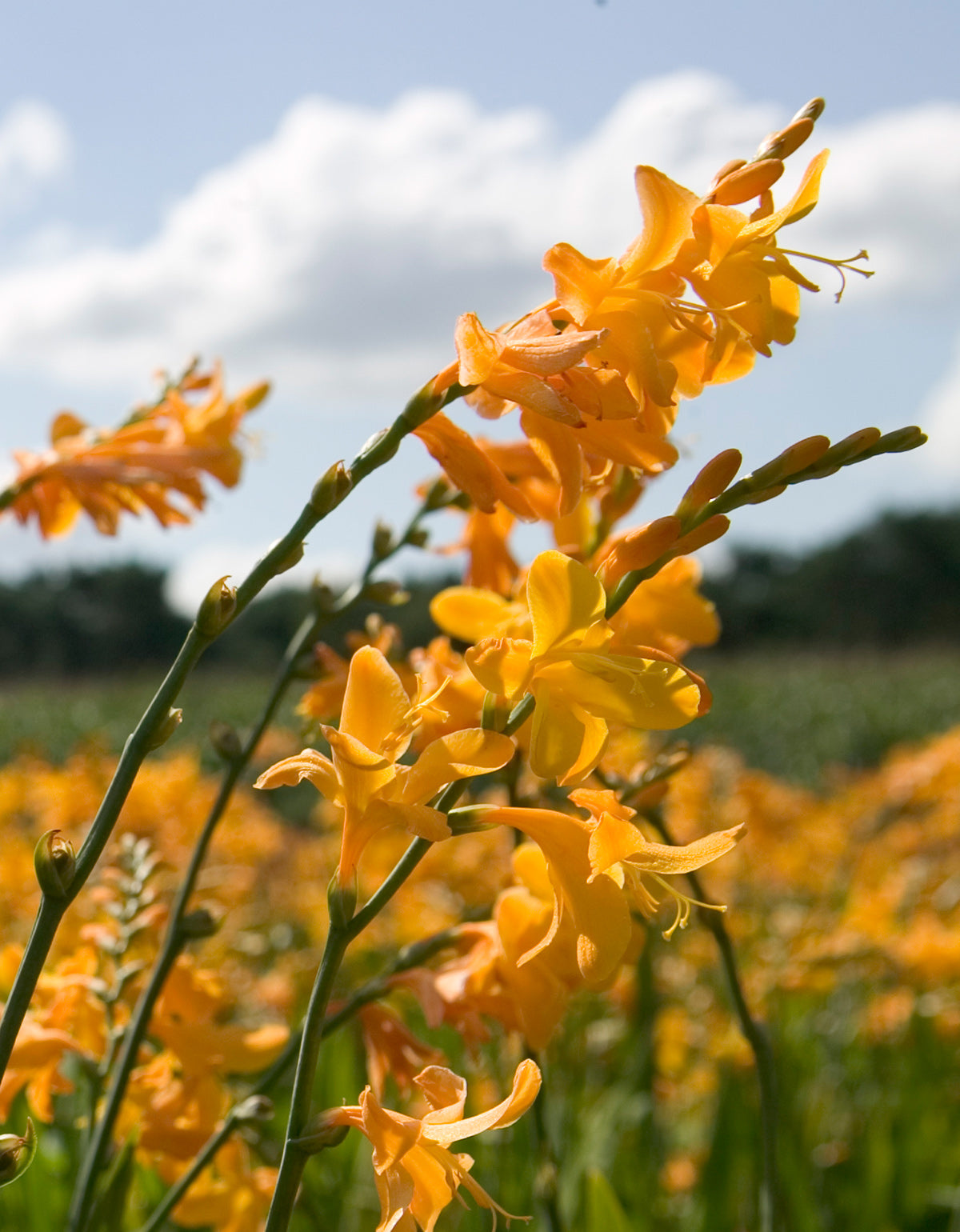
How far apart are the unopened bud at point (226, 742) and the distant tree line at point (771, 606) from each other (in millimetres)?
27265

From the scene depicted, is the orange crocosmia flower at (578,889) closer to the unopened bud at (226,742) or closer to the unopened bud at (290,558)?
the unopened bud at (290,558)

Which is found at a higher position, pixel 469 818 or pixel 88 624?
pixel 88 624

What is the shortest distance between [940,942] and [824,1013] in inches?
34.0

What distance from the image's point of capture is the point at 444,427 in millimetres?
733

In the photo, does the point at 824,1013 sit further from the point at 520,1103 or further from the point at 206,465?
the point at 520,1103

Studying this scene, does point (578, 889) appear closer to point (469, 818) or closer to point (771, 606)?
point (469, 818)

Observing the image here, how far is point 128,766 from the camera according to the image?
59 centimetres

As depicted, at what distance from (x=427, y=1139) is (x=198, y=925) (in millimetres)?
373

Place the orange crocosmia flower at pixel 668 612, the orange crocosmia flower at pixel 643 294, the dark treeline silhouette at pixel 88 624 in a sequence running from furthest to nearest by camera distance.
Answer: the dark treeline silhouette at pixel 88 624 < the orange crocosmia flower at pixel 668 612 < the orange crocosmia flower at pixel 643 294

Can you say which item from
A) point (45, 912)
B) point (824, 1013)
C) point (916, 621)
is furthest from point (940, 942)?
point (916, 621)

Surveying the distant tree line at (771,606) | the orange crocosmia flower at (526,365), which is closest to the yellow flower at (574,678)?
the orange crocosmia flower at (526,365)

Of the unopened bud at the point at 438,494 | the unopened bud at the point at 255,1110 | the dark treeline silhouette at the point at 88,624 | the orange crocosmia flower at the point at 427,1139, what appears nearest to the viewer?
the orange crocosmia flower at the point at 427,1139

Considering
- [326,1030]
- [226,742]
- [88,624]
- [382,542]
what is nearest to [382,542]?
[382,542]

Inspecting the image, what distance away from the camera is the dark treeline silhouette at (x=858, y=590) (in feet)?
96.0
